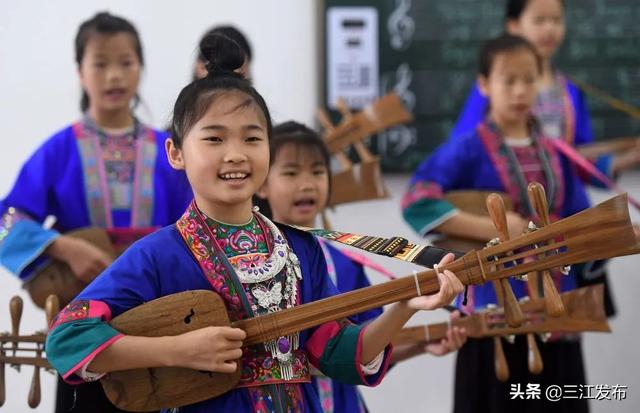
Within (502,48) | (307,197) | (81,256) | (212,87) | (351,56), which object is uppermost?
(351,56)

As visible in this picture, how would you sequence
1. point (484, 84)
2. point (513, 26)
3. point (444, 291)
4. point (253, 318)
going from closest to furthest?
point (444, 291) → point (253, 318) → point (484, 84) → point (513, 26)

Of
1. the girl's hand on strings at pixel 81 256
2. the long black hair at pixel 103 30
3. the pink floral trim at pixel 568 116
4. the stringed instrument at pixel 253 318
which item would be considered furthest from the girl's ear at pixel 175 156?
the pink floral trim at pixel 568 116

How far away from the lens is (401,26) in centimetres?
350

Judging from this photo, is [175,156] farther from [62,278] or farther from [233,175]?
[62,278]

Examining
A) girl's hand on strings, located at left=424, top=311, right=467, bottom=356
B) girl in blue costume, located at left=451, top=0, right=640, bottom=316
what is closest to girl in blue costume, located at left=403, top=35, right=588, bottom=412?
girl in blue costume, located at left=451, top=0, right=640, bottom=316

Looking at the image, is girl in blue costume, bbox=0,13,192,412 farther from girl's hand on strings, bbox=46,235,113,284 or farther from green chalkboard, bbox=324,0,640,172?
green chalkboard, bbox=324,0,640,172

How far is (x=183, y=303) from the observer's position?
1441 mm

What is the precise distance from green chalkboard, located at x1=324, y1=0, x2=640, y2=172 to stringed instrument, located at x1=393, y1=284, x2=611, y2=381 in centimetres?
140

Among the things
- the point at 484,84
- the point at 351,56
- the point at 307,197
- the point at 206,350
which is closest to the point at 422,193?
the point at 484,84

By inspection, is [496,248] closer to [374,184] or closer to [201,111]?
[201,111]

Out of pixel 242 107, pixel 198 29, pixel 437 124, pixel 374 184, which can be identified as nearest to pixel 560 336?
pixel 374 184

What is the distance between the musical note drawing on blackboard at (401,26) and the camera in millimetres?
3486

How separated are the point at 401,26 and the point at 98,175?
1.44 metres

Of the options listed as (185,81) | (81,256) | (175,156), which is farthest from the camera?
(185,81)
